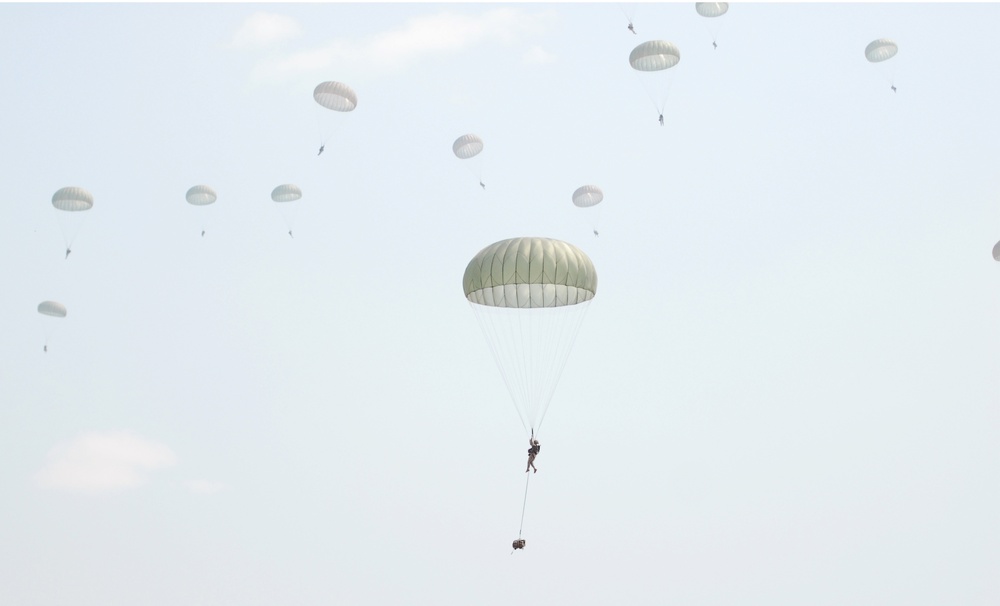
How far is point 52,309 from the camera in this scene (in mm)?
61188

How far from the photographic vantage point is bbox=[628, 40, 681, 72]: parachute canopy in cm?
5088

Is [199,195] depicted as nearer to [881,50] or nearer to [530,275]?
[530,275]

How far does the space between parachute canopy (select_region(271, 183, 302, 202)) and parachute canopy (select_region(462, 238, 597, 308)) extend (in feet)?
72.3

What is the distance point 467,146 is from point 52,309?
2504 centimetres

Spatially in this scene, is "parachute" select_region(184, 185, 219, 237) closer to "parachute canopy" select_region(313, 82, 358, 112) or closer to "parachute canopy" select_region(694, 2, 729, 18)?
"parachute canopy" select_region(313, 82, 358, 112)

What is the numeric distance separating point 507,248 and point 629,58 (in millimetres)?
16562

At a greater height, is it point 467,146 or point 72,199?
point 467,146

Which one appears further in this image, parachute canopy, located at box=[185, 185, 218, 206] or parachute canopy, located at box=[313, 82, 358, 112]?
parachute canopy, located at box=[185, 185, 218, 206]

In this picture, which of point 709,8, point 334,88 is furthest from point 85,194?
point 709,8

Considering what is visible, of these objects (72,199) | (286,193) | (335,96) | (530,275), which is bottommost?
(530,275)

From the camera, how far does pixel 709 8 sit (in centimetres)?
5578

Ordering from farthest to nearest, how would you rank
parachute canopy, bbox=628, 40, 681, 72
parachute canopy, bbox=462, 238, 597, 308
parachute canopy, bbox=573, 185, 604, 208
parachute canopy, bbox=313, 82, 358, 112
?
parachute canopy, bbox=573, 185, 604, 208 < parachute canopy, bbox=313, 82, 358, 112 < parachute canopy, bbox=628, 40, 681, 72 < parachute canopy, bbox=462, 238, 597, 308

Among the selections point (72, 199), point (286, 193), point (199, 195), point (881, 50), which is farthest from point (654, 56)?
point (72, 199)

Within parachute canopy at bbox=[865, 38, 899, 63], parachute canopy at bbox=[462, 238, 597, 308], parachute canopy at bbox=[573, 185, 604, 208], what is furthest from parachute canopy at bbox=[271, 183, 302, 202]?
parachute canopy at bbox=[865, 38, 899, 63]
